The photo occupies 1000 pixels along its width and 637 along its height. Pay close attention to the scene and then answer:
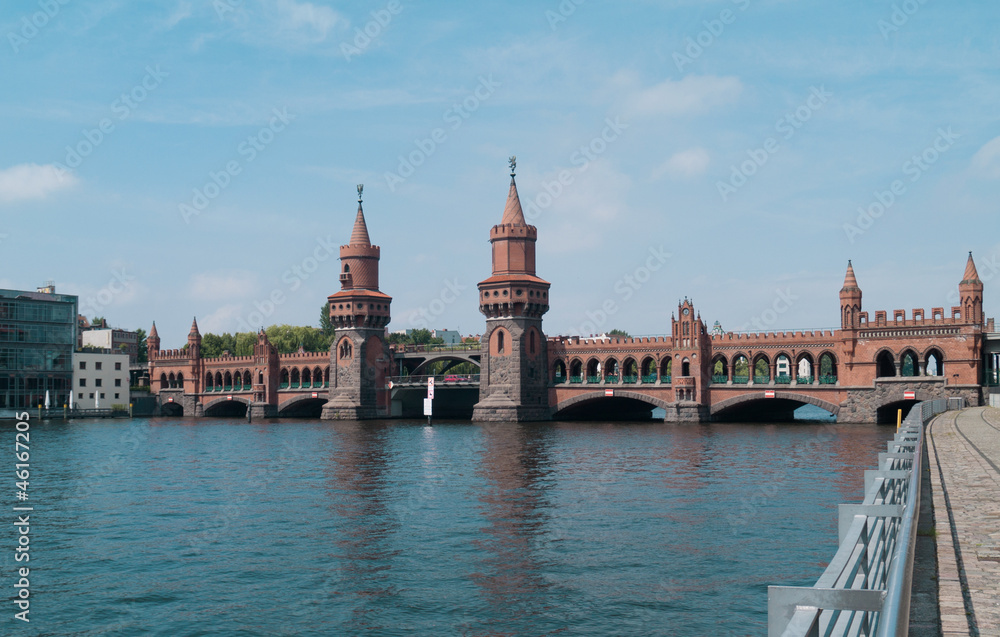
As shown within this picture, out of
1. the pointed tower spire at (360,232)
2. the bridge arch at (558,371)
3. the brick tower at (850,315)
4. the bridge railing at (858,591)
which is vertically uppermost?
the pointed tower spire at (360,232)

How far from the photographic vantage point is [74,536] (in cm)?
2777

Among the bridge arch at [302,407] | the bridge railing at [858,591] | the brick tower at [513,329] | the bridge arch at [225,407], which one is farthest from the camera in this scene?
the bridge arch at [225,407]

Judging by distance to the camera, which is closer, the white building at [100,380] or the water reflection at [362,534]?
the water reflection at [362,534]

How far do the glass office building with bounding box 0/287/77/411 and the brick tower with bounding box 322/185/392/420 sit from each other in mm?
36456

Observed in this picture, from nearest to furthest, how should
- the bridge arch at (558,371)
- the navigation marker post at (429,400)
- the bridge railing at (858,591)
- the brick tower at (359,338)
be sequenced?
the bridge railing at (858,591)
the navigation marker post at (429,400)
the bridge arch at (558,371)
the brick tower at (359,338)

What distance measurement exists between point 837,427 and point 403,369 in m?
56.8

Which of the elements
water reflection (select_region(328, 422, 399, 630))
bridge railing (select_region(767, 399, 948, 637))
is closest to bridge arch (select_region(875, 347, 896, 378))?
water reflection (select_region(328, 422, 399, 630))

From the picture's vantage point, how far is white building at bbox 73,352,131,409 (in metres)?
117

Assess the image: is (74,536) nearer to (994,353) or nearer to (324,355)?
(994,353)

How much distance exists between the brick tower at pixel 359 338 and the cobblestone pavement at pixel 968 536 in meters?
81.0

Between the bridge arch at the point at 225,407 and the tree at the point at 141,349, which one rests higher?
the tree at the point at 141,349

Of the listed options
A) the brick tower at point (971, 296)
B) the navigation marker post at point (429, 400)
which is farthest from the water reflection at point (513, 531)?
the brick tower at point (971, 296)

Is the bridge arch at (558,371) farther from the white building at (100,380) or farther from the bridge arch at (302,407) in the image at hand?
the white building at (100,380)

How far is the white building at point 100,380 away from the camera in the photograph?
11731 centimetres
